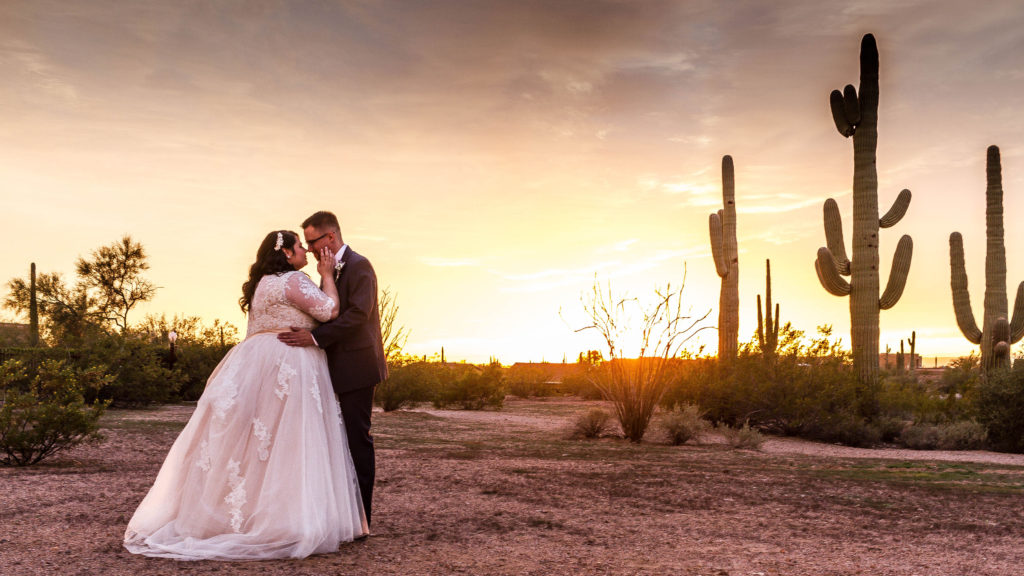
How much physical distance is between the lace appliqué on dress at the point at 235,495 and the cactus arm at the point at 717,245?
17.9 m

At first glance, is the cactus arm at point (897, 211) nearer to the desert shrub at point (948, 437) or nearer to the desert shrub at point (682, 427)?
the desert shrub at point (948, 437)

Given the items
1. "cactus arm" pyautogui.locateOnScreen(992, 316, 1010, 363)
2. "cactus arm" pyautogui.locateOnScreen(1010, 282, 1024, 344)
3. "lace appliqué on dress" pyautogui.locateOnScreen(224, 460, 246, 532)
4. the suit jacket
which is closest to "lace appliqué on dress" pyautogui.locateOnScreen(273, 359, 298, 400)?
the suit jacket

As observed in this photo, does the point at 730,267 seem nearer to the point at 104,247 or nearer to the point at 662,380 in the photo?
the point at 662,380

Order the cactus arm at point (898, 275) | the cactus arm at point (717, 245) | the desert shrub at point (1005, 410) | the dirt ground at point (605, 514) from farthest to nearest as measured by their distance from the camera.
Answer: the cactus arm at point (717, 245), the cactus arm at point (898, 275), the desert shrub at point (1005, 410), the dirt ground at point (605, 514)

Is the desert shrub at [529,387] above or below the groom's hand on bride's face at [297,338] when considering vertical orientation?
below

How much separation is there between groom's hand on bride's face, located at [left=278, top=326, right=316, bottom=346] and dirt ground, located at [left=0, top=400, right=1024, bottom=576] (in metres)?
1.50

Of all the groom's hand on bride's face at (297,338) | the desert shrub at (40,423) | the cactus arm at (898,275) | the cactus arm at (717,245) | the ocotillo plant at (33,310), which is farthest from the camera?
the ocotillo plant at (33,310)

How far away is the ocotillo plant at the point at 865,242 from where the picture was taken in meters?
19.7

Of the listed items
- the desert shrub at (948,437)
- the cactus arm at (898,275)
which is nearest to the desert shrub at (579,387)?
the cactus arm at (898,275)

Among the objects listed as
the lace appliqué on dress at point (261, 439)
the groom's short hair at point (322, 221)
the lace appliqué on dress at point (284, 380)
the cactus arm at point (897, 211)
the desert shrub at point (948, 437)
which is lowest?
the desert shrub at point (948, 437)

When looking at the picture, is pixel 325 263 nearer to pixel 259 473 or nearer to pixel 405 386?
pixel 259 473

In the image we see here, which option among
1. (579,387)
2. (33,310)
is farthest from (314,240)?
(33,310)

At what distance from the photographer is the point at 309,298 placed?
6043 mm

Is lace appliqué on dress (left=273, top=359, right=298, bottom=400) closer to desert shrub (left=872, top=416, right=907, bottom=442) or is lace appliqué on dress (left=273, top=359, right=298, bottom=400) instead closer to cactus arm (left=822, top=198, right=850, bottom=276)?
desert shrub (left=872, top=416, right=907, bottom=442)
